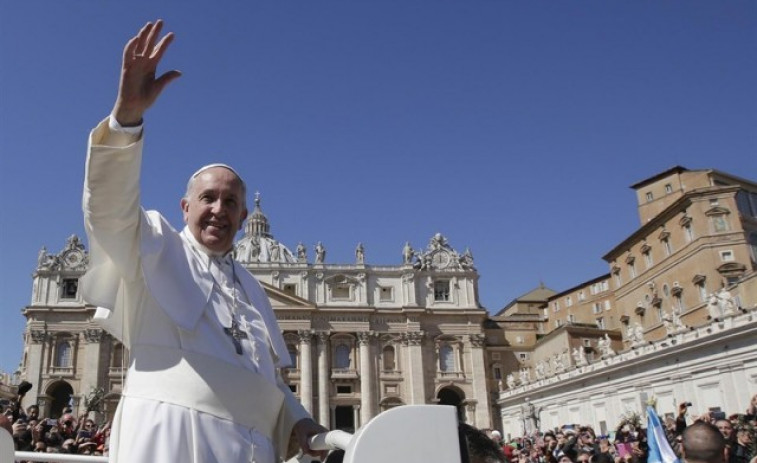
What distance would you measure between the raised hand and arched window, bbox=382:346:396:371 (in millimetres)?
46092

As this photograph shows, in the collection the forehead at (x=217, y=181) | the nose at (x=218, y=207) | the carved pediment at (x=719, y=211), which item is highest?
the carved pediment at (x=719, y=211)

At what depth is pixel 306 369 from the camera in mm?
45188

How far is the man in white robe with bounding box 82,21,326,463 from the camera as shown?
1.99m

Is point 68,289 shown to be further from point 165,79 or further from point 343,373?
point 165,79

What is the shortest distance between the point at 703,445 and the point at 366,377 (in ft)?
141

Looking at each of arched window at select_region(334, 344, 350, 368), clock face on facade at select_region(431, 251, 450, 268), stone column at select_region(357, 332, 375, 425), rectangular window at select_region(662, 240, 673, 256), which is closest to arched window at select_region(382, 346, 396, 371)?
stone column at select_region(357, 332, 375, 425)

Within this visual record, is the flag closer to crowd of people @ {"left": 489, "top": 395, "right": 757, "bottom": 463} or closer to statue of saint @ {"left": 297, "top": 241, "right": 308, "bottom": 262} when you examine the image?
crowd of people @ {"left": 489, "top": 395, "right": 757, "bottom": 463}

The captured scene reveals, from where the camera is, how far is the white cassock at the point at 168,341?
1.99 meters

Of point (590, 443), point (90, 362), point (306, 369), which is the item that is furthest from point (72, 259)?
point (590, 443)

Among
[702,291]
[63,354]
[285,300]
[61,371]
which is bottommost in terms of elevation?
[61,371]

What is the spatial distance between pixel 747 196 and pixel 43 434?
3629cm

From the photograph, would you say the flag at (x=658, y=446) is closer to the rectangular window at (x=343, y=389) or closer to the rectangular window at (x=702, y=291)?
the rectangular window at (x=702, y=291)

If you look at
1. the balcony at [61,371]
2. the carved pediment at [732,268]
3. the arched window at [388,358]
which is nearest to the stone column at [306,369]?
the arched window at [388,358]

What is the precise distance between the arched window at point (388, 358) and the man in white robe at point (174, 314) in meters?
45.5
